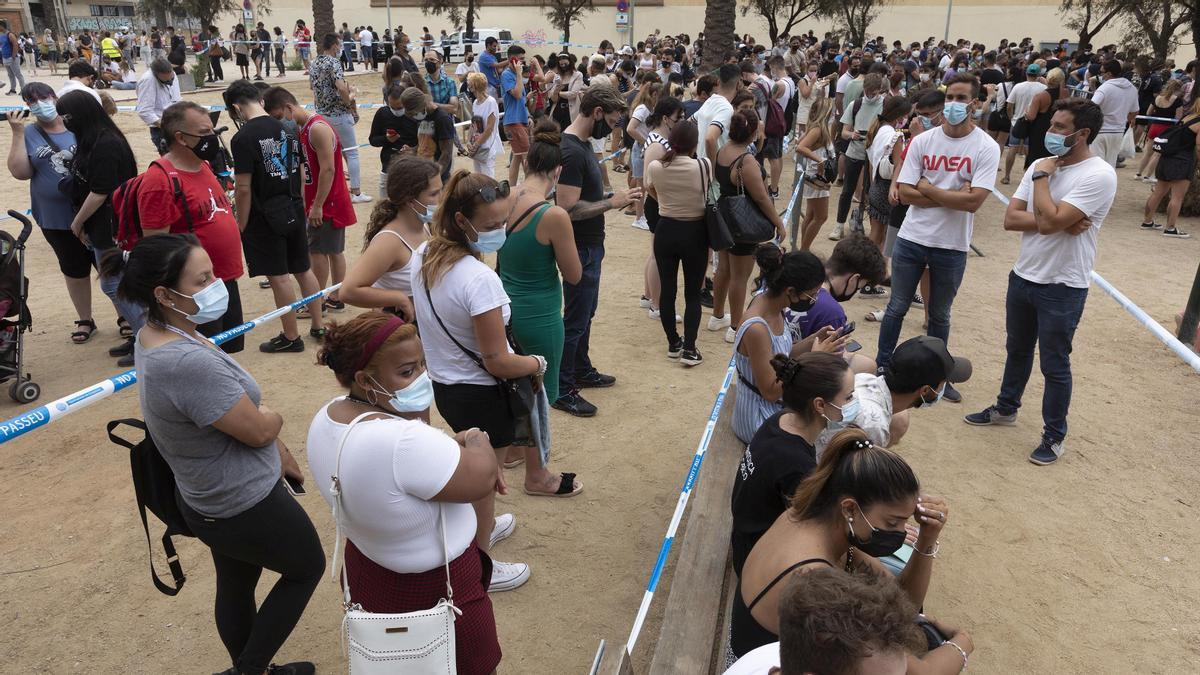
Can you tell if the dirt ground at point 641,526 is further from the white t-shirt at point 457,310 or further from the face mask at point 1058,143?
the face mask at point 1058,143

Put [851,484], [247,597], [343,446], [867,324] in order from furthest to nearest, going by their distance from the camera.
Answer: [867,324] < [247,597] < [851,484] < [343,446]

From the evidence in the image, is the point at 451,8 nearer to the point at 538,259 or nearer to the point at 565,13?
the point at 565,13

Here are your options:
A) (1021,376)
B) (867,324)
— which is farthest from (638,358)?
(1021,376)

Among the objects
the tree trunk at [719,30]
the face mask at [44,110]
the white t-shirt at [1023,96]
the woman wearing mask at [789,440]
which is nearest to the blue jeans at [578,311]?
the woman wearing mask at [789,440]

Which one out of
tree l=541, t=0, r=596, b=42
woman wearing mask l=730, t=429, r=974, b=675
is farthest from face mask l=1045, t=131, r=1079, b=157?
tree l=541, t=0, r=596, b=42

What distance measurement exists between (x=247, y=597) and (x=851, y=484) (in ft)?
7.24

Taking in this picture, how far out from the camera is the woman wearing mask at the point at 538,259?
4.11 metres

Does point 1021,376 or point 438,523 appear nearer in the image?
point 438,523

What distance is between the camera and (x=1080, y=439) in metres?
5.33

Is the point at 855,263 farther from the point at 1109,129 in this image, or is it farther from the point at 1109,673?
the point at 1109,129

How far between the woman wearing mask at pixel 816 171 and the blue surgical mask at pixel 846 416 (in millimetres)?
4993

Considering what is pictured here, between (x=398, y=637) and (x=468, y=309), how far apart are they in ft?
4.48

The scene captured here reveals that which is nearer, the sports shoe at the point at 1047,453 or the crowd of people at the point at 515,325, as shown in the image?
the crowd of people at the point at 515,325

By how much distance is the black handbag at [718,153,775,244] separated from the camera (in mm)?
5797
